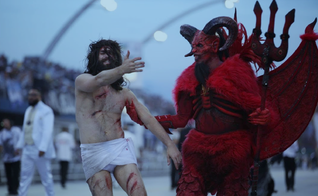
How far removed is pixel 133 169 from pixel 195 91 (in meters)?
1.02

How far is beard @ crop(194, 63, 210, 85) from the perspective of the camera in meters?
5.04

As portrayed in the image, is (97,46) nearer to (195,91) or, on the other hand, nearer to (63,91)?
(195,91)

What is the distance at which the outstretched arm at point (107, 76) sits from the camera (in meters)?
4.50

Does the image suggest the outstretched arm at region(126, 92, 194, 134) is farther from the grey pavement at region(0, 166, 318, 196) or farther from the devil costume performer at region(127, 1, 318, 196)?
the grey pavement at region(0, 166, 318, 196)

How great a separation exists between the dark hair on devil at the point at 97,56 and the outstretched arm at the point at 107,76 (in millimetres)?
234

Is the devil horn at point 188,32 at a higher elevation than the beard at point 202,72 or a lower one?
higher

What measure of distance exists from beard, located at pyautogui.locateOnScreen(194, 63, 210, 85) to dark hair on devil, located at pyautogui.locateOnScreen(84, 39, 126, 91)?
789 mm

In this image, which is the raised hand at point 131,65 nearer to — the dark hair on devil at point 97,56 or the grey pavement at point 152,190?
the dark hair on devil at point 97,56

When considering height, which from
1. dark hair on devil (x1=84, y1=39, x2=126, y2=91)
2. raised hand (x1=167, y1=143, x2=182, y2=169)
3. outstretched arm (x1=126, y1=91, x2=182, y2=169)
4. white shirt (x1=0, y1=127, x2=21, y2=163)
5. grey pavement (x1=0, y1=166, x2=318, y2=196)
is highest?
dark hair on devil (x1=84, y1=39, x2=126, y2=91)

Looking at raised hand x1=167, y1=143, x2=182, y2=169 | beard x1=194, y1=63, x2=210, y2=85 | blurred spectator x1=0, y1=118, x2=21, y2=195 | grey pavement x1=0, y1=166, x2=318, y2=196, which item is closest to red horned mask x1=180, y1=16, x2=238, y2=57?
beard x1=194, y1=63, x2=210, y2=85

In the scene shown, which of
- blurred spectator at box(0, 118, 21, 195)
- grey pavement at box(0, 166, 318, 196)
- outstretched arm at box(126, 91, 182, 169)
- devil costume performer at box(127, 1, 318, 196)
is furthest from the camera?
blurred spectator at box(0, 118, 21, 195)

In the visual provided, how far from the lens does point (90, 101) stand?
489cm

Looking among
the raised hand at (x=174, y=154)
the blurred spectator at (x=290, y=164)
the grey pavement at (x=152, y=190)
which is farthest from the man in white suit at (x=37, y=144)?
the blurred spectator at (x=290, y=164)

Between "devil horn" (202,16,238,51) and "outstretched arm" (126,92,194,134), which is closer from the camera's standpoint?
"devil horn" (202,16,238,51)
